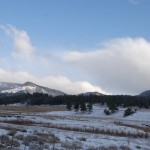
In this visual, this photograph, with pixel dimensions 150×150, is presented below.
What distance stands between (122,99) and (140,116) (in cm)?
6895

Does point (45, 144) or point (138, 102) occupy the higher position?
point (138, 102)

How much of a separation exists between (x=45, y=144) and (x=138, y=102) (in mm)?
164465

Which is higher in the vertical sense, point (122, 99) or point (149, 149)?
point (122, 99)

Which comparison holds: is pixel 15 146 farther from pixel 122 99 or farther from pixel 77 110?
pixel 122 99

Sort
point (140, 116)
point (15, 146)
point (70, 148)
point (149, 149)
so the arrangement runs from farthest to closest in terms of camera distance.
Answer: point (140, 116), point (149, 149), point (70, 148), point (15, 146)

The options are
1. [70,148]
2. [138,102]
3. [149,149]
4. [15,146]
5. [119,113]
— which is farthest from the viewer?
[138,102]

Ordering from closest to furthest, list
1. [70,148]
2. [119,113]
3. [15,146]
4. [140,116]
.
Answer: [15,146], [70,148], [140,116], [119,113]

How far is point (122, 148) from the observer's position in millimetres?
24828

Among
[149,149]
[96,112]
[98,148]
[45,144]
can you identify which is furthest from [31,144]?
[96,112]

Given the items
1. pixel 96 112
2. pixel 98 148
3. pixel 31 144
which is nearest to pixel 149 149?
pixel 98 148

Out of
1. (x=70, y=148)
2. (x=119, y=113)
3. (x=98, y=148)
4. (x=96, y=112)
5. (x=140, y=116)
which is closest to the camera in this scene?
(x=70, y=148)

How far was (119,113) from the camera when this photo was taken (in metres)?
141

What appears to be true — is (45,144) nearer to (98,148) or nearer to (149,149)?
Answer: (98,148)

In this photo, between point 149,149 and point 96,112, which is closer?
point 149,149
